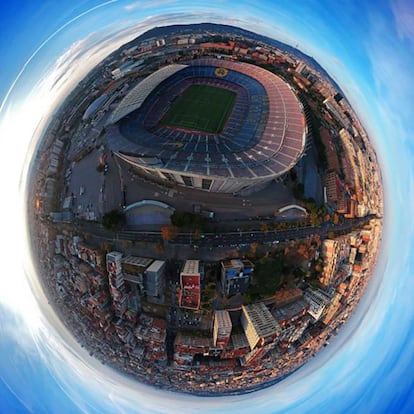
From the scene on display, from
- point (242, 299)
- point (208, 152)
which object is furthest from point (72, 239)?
point (242, 299)

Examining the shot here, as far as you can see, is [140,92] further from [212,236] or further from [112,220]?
[212,236]

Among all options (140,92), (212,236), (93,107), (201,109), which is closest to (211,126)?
(201,109)

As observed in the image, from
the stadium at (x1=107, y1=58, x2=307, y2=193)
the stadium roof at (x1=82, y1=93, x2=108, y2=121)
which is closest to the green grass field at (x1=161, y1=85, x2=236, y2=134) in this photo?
the stadium at (x1=107, y1=58, x2=307, y2=193)

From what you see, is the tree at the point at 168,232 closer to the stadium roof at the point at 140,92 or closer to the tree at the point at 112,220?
the tree at the point at 112,220

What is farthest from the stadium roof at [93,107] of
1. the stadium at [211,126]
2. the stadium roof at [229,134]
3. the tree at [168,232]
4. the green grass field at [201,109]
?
the tree at [168,232]

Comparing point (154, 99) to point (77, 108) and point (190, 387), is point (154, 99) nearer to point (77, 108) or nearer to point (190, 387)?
point (77, 108)

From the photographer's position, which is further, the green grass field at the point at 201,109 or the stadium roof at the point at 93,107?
the green grass field at the point at 201,109
